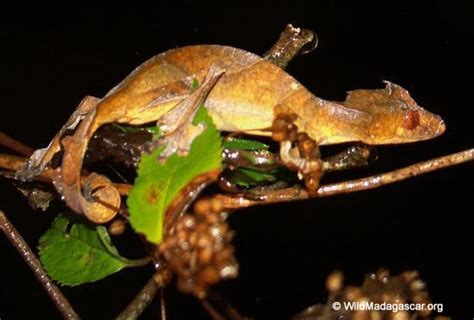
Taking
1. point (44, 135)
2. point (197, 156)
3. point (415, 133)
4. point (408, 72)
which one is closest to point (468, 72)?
point (408, 72)

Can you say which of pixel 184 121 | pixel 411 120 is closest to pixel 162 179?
pixel 184 121

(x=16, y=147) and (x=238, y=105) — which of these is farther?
(x=16, y=147)

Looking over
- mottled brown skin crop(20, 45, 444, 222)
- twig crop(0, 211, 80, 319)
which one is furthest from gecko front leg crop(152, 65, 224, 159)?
twig crop(0, 211, 80, 319)

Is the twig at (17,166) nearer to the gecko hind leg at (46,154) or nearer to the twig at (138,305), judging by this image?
the gecko hind leg at (46,154)

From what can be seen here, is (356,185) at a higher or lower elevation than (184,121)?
lower

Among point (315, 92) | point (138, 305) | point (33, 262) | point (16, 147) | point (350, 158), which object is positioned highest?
point (16, 147)

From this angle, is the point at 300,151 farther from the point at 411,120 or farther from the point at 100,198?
the point at 100,198

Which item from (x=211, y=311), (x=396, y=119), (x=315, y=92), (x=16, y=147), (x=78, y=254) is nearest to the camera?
(x=211, y=311)
